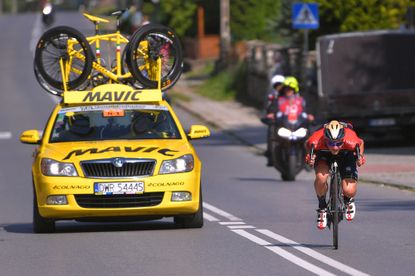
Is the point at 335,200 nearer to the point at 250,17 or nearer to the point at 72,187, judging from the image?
the point at 72,187

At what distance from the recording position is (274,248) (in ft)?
42.5

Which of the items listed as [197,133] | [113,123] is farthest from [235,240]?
[113,123]

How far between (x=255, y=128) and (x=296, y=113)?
48.4 feet

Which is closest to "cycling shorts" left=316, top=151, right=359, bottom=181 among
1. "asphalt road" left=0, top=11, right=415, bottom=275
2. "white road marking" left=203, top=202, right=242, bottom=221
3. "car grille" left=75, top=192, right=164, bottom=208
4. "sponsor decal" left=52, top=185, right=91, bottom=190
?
"asphalt road" left=0, top=11, right=415, bottom=275

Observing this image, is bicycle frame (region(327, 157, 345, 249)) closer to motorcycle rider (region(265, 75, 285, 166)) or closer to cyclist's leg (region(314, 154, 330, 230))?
cyclist's leg (region(314, 154, 330, 230))

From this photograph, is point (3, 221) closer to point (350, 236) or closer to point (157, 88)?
point (157, 88)

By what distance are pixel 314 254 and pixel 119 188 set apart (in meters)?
2.78

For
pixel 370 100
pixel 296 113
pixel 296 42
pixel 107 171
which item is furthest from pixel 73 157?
pixel 296 42

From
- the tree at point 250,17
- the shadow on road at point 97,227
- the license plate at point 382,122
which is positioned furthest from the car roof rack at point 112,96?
the tree at point 250,17

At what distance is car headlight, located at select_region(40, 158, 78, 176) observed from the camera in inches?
570

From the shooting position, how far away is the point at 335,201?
12.7 m

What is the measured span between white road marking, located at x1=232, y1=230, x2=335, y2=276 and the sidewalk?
660cm

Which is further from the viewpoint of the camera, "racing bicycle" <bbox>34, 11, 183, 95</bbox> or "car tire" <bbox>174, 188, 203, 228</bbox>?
"racing bicycle" <bbox>34, 11, 183, 95</bbox>

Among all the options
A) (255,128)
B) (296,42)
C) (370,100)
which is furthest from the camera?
(296,42)
